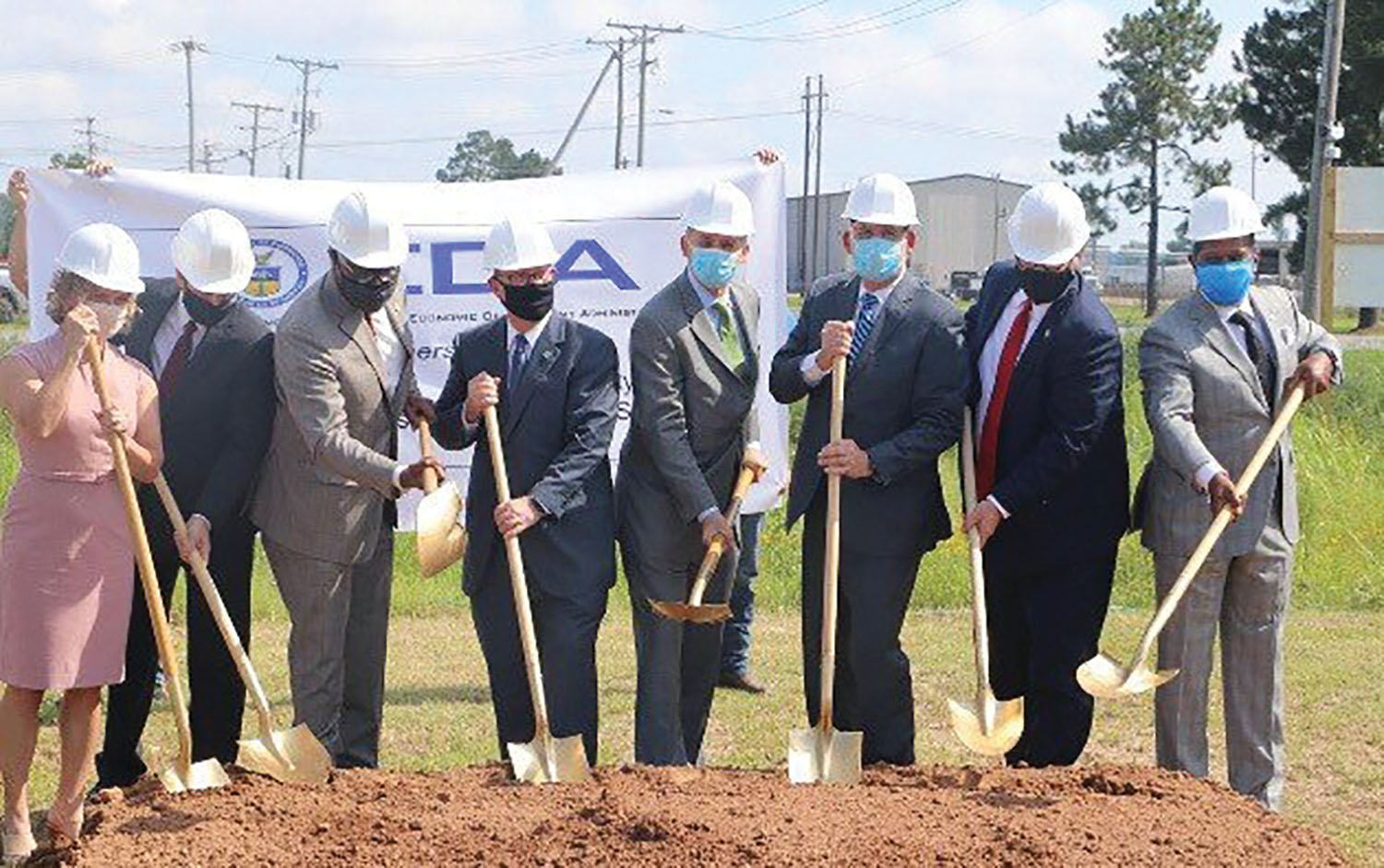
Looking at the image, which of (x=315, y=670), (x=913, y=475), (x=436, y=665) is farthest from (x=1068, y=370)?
(x=436, y=665)

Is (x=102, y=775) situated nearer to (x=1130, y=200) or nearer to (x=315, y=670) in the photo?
(x=315, y=670)

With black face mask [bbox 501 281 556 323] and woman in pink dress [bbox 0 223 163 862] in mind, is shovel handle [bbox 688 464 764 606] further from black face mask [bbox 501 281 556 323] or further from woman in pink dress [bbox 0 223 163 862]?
woman in pink dress [bbox 0 223 163 862]

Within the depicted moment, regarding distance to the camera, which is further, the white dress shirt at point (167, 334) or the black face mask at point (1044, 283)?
the white dress shirt at point (167, 334)

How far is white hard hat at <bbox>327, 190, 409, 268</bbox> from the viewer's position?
240 inches

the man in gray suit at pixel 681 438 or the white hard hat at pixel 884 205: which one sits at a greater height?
the white hard hat at pixel 884 205

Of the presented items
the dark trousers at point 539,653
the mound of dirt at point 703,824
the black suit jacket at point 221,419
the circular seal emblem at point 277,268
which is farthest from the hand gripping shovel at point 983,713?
the circular seal emblem at point 277,268

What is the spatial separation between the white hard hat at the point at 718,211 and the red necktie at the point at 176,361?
171cm

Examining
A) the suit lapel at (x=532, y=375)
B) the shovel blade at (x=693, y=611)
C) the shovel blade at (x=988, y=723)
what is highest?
the suit lapel at (x=532, y=375)

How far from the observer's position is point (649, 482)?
21.5ft

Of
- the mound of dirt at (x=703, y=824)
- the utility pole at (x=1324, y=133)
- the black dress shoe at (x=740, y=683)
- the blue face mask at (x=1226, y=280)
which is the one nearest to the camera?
the mound of dirt at (x=703, y=824)

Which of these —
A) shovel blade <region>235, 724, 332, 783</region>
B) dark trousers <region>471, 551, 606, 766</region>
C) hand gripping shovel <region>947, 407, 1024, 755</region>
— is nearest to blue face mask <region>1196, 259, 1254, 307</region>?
hand gripping shovel <region>947, 407, 1024, 755</region>

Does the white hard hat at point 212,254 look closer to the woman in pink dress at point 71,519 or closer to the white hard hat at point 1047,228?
the woman in pink dress at point 71,519

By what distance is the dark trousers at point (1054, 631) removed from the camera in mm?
6289

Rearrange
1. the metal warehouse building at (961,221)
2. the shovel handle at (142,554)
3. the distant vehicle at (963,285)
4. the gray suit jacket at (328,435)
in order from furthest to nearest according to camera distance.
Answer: the metal warehouse building at (961,221) < the distant vehicle at (963,285) < the gray suit jacket at (328,435) < the shovel handle at (142,554)
